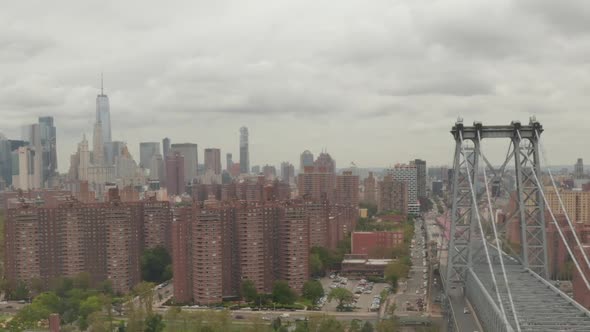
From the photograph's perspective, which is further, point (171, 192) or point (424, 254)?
point (171, 192)

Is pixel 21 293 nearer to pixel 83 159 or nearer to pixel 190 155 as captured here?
pixel 83 159

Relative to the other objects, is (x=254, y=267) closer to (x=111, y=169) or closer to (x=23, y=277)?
(x=23, y=277)

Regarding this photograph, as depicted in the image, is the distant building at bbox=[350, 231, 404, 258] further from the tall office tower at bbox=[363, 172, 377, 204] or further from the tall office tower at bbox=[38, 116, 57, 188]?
the tall office tower at bbox=[38, 116, 57, 188]

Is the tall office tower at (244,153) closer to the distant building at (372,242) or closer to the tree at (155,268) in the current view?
the distant building at (372,242)

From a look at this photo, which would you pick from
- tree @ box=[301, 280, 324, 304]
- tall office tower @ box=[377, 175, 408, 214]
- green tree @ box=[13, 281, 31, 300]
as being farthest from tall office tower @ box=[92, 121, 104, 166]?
tree @ box=[301, 280, 324, 304]

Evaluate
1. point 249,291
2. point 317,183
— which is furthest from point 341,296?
point 317,183

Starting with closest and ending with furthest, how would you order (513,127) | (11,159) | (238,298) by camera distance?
(513,127) < (238,298) < (11,159)

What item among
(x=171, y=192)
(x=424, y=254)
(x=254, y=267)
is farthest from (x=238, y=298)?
(x=171, y=192)
